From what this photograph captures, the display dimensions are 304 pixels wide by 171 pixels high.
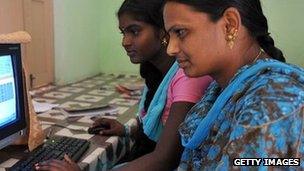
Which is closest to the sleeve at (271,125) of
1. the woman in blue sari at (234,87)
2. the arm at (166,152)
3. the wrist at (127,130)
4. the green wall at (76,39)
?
the woman in blue sari at (234,87)

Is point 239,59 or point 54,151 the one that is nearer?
point 239,59

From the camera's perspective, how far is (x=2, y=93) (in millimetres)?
1003

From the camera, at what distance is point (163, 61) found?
128cm

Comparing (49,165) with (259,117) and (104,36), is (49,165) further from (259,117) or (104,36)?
(104,36)

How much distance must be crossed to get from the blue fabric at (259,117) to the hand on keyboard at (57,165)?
1.21 ft

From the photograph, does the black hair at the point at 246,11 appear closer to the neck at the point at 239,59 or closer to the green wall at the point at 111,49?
the neck at the point at 239,59

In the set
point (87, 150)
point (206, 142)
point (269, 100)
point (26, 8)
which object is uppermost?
point (26, 8)

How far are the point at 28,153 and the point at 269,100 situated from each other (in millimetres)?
760

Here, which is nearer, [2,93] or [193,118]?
[193,118]

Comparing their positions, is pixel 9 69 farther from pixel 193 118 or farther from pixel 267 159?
pixel 267 159

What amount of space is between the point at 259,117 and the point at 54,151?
2.24 feet

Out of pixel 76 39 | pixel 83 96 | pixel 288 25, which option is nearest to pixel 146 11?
pixel 83 96

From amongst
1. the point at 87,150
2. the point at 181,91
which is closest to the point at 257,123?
the point at 181,91

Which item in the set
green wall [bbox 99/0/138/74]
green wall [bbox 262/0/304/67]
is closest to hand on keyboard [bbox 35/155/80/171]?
green wall [bbox 99/0/138/74]
